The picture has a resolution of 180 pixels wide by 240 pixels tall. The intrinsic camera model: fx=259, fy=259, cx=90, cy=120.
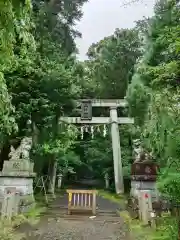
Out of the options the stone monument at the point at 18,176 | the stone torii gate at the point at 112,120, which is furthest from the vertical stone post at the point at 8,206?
the stone torii gate at the point at 112,120

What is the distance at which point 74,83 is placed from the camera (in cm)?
1055

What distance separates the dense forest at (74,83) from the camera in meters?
4.34

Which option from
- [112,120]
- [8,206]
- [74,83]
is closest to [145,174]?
[8,206]

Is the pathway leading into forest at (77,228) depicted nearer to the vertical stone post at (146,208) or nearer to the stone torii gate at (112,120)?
the vertical stone post at (146,208)

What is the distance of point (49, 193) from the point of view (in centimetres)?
1172

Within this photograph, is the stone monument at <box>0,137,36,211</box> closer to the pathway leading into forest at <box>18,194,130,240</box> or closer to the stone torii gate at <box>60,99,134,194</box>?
the pathway leading into forest at <box>18,194,130,240</box>

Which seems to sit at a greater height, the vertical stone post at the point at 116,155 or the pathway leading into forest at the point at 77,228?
the vertical stone post at the point at 116,155

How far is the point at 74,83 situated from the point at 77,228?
613cm

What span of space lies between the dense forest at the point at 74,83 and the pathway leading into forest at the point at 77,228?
1532 mm

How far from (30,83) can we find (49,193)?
541cm

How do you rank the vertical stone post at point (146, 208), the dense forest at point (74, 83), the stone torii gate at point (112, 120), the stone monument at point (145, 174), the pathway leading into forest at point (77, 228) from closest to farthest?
the dense forest at point (74, 83) → the pathway leading into forest at point (77, 228) → the vertical stone post at point (146, 208) → the stone monument at point (145, 174) → the stone torii gate at point (112, 120)

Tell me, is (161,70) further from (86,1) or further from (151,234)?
(86,1)

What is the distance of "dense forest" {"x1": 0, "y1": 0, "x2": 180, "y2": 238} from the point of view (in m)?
4.34

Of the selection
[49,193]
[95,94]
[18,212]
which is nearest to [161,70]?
[18,212]
